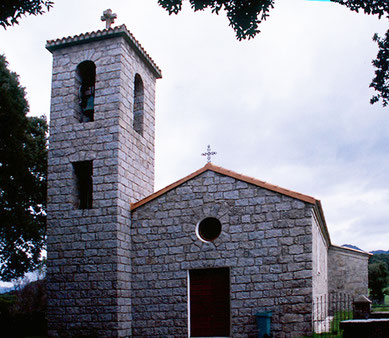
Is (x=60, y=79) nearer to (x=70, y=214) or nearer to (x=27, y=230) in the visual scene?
(x=70, y=214)

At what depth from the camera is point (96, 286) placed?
12.7 metres

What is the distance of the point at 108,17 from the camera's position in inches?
567

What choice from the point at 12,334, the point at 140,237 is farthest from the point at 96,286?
the point at 12,334

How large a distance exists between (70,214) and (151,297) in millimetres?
3115

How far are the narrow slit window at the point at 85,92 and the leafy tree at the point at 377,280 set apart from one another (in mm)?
19157

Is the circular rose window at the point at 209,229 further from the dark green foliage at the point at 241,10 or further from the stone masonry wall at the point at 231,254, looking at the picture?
the dark green foliage at the point at 241,10

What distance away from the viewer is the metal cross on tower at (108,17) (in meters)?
14.3

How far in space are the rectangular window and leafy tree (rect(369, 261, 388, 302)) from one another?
724 inches

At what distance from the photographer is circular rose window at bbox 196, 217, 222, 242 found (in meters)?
12.7

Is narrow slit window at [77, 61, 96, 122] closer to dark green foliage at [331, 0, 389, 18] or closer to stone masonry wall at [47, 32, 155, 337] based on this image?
stone masonry wall at [47, 32, 155, 337]

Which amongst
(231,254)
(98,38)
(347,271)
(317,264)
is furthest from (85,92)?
(347,271)

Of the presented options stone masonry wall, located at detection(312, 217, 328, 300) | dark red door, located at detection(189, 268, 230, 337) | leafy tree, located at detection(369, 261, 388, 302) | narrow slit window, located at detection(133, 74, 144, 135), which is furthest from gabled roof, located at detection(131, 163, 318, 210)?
leafy tree, located at detection(369, 261, 388, 302)

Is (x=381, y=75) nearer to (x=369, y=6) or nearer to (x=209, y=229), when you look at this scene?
(x=369, y=6)

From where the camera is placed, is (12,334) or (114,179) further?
(12,334)
